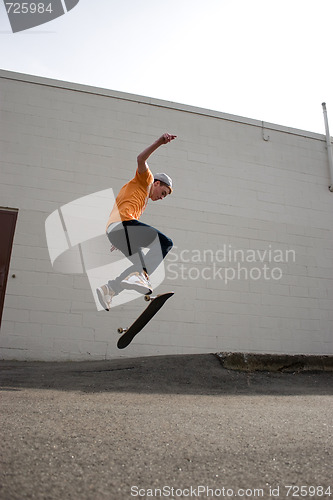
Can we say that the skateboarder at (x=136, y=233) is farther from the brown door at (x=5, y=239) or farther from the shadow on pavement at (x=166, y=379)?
the brown door at (x=5, y=239)

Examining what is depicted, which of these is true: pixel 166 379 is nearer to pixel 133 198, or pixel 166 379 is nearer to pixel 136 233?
pixel 136 233

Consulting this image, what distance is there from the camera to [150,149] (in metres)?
3.55

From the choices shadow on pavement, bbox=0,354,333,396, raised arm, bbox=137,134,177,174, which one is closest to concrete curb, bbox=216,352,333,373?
shadow on pavement, bbox=0,354,333,396

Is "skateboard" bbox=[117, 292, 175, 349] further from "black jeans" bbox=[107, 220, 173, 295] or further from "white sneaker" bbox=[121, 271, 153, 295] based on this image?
"black jeans" bbox=[107, 220, 173, 295]

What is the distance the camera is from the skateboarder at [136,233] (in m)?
3.84

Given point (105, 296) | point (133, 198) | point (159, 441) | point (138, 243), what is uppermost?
point (133, 198)

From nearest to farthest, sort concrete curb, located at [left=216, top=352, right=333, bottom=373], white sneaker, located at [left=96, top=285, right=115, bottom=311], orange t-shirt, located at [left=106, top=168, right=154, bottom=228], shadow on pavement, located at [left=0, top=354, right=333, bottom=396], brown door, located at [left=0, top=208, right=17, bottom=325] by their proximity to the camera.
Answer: orange t-shirt, located at [left=106, top=168, right=154, bottom=228] → white sneaker, located at [left=96, top=285, right=115, bottom=311] → shadow on pavement, located at [left=0, top=354, right=333, bottom=396] → concrete curb, located at [left=216, top=352, right=333, bottom=373] → brown door, located at [left=0, top=208, right=17, bottom=325]

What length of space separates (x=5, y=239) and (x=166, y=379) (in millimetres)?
4145

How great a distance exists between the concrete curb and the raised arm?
3676mm

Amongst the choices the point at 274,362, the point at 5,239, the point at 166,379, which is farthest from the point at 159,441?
the point at 5,239

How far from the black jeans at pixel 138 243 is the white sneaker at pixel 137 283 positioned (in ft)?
0.24

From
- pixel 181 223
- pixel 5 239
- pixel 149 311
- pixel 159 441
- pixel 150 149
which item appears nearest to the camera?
pixel 159 441

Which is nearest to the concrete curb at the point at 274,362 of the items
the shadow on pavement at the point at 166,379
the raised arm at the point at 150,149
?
the shadow on pavement at the point at 166,379

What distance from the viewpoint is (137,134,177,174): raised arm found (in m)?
3.51
